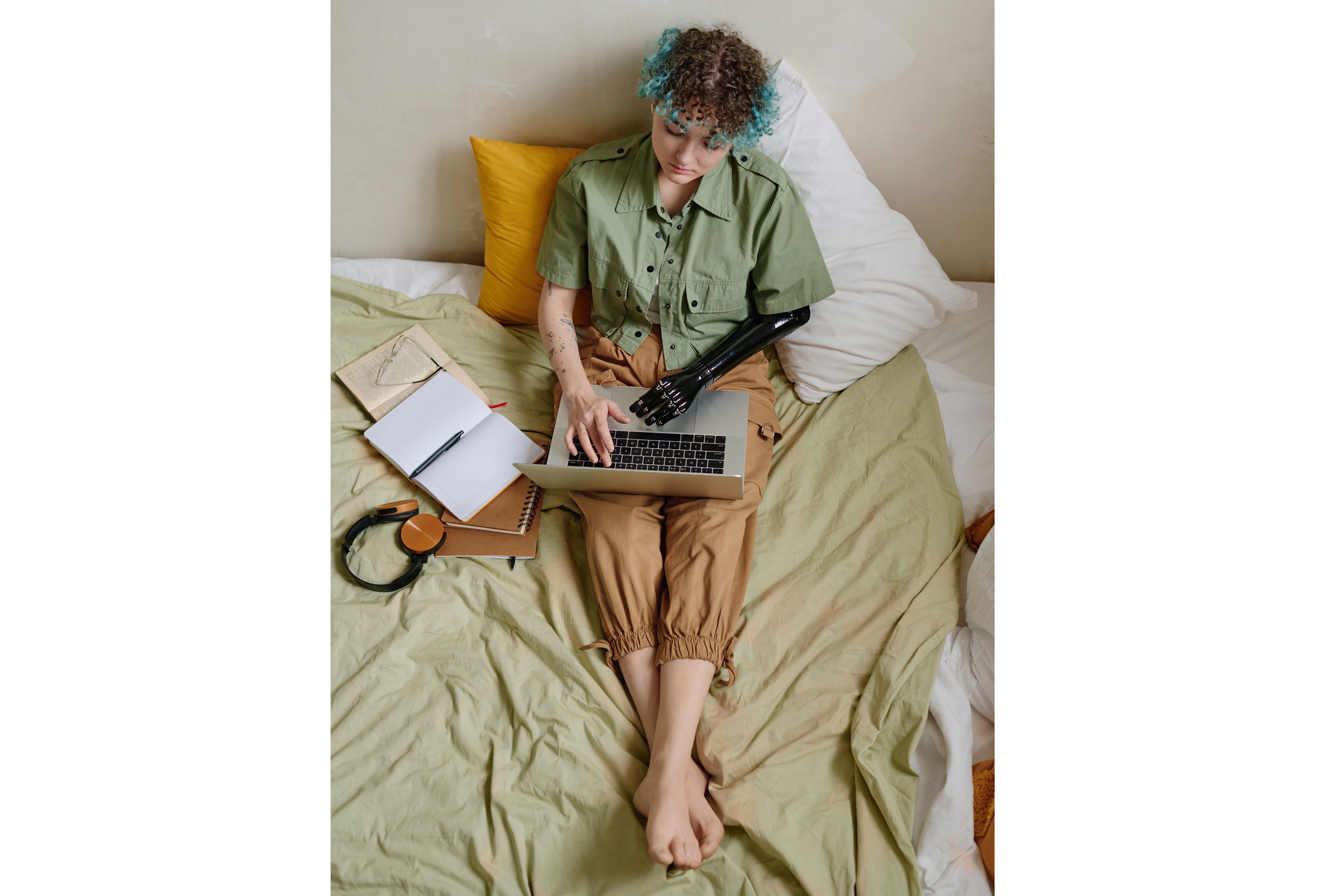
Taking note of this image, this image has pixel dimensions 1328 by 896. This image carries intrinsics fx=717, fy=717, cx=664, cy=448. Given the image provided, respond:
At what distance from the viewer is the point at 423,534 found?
1197 millimetres

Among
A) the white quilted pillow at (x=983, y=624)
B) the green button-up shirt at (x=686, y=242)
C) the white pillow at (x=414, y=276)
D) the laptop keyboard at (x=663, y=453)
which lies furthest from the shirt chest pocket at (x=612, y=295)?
the white quilted pillow at (x=983, y=624)

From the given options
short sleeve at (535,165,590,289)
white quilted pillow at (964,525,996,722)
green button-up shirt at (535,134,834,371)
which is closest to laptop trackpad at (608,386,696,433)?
green button-up shirt at (535,134,834,371)

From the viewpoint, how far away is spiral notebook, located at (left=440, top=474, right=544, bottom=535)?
1.20m

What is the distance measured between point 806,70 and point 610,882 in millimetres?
1282

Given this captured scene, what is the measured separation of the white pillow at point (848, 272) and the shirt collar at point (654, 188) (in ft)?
0.46

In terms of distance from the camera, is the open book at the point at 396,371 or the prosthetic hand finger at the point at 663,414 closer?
the prosthetic hand finger at the point at 663,414

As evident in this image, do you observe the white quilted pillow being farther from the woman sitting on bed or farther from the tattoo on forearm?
the tattoo on forearm

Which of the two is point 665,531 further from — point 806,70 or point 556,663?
point 806,70

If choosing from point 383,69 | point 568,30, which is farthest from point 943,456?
point 383,69

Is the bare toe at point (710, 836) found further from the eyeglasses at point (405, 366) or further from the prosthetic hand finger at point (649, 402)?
the eyeglasses at point (405, 366)

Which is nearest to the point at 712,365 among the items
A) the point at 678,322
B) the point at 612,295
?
the point at 678,322

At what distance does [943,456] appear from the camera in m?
1.23

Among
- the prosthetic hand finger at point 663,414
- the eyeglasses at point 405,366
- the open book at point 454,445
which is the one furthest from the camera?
the eyeglasses at point 405,366

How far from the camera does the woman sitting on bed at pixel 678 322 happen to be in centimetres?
99
